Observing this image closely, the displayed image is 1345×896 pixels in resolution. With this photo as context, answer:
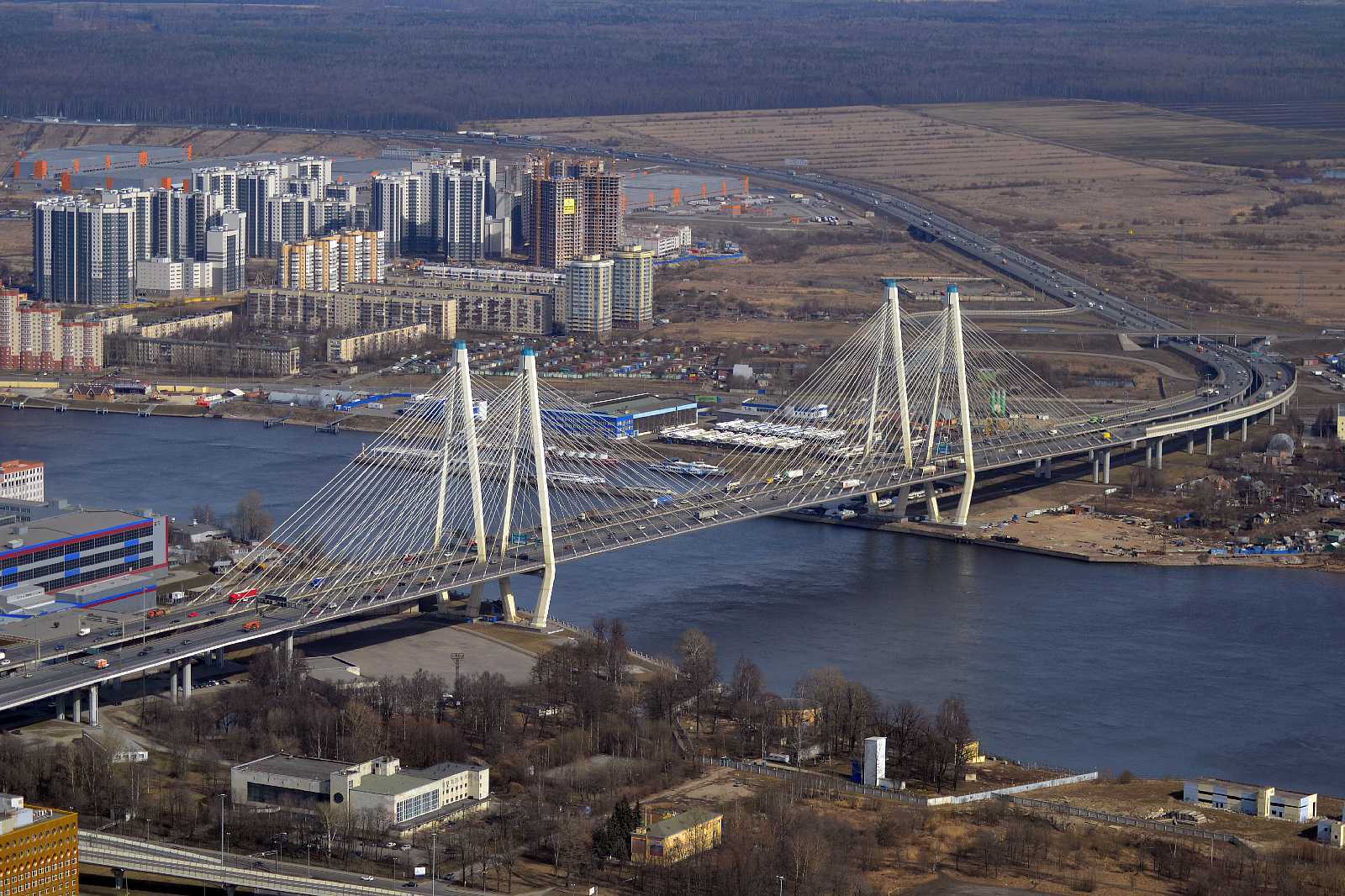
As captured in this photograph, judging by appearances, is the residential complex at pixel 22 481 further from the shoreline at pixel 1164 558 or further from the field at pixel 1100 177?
the field at pixel 1100 177

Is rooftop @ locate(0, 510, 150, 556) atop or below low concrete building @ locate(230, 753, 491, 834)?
atop

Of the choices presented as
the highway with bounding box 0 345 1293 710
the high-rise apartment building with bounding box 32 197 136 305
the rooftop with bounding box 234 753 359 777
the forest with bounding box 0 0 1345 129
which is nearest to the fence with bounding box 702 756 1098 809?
the rooftop with bounding box 234 753 359 777

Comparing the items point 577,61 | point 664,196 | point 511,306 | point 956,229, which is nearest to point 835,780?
point 511,306

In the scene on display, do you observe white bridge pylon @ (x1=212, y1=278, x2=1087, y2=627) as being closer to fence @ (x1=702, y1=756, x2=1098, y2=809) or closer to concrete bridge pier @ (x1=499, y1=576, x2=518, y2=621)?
concrete bridge pier @ (x1=499, y1=576, x2=518, y2=621)

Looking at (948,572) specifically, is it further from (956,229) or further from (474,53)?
(474,53)

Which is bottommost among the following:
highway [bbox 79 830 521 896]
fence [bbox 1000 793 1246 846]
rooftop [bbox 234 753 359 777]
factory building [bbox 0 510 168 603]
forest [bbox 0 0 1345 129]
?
highway [bbox 79 830 521 896]

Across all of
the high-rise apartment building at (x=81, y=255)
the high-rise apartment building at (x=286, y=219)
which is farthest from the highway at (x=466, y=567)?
the high-rise apartment building at (x=286, y=219)
